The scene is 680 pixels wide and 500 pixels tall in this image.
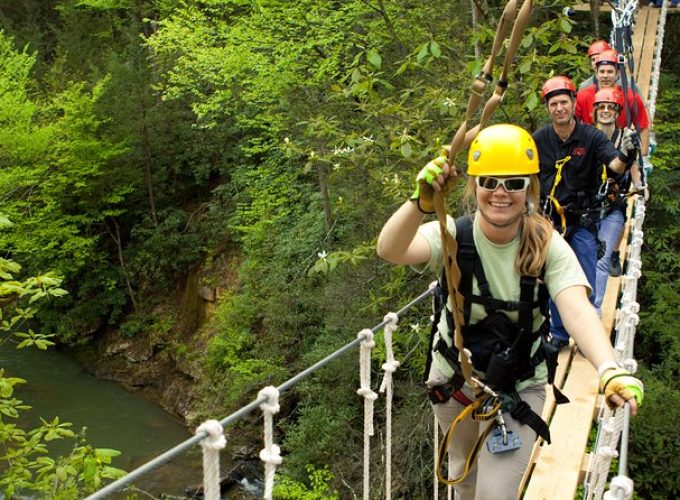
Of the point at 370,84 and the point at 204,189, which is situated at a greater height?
the point at 370,84

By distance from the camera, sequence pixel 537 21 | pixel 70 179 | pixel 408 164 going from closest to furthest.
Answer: pixel 408 164
pixel 537 21
pixel 70 179

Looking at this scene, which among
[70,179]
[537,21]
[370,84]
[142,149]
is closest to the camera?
[370,84]

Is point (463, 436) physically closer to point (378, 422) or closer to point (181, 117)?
point (378, 422)

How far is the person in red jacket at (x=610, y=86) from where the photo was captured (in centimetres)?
408

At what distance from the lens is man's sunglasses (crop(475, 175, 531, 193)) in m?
1.82

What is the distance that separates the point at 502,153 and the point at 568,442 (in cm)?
163

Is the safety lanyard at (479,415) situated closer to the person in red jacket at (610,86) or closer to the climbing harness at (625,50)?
the climbing harness at (625,50)

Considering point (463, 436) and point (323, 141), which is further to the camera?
point (323, 141)

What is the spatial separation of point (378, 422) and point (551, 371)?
19.2 ft

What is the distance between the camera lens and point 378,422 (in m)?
7.55

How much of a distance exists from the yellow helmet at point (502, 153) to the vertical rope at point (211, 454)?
2.97 ft

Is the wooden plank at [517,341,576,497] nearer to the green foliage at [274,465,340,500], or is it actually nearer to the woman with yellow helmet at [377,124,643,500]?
the woman with yellow helmet at [377,124,643,500]

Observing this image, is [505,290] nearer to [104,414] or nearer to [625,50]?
[625,50]

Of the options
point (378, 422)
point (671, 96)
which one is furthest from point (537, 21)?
point (378, 422)
